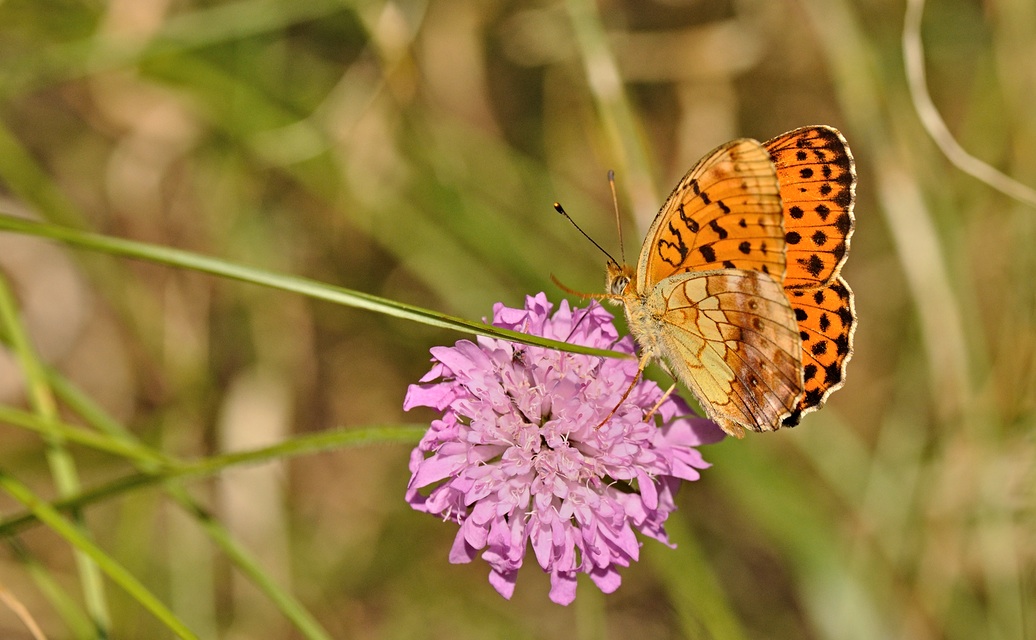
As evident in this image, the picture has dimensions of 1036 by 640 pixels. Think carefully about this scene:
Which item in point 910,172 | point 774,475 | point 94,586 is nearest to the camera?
point 94,586

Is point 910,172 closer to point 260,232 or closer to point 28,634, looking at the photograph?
point 260,232

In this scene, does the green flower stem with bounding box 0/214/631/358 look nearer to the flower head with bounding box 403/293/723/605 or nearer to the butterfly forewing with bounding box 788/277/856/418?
the flower head with bounding box 403/293/723/605

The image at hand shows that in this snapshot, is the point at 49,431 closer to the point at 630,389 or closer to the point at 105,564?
the point at 105,564

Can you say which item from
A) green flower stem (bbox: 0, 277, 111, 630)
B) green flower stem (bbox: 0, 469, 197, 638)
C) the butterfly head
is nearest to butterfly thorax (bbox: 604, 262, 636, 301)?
the butterfly head

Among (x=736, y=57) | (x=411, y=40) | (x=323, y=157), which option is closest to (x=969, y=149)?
(x=736, y=57)

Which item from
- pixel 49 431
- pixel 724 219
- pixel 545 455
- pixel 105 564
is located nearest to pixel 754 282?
pixel 724 219
